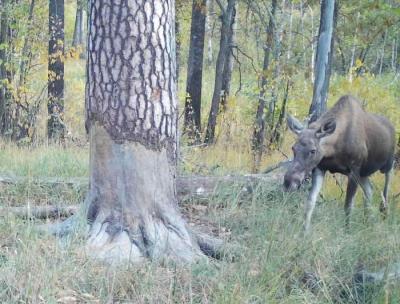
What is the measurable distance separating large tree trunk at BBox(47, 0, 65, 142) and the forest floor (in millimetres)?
7987

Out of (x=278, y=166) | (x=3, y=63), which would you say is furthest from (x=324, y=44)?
(x=3, y=63)

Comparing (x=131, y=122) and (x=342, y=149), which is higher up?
(x=131, y=122)

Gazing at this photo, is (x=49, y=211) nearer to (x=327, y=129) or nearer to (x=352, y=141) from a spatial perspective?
(x=327, y=129)

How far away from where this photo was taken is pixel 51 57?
46.2 feet

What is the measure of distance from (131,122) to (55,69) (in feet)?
31.0

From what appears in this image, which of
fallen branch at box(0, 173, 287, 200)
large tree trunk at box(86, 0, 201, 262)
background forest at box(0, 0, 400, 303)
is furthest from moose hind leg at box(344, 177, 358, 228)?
large tree trunk at box(86, 0, 201, 262)

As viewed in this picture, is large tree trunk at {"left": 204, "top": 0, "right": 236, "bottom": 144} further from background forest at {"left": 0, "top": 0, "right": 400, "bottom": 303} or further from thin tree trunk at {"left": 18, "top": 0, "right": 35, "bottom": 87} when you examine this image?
thin tree trunk at {"left": 18, "top": 0, "right": 35, "bottom": 87}

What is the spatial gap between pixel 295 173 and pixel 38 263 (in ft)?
11.8

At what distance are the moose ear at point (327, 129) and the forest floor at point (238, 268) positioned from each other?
1.34 meters

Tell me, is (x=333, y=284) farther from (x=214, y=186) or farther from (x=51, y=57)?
(x=51, y=57)

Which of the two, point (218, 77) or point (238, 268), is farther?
point (218, 77)

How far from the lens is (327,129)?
7.97m

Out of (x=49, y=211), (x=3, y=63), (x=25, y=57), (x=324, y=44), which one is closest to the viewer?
(x=49, y=211)

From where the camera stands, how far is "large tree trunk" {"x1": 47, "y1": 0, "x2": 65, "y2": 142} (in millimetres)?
13992
